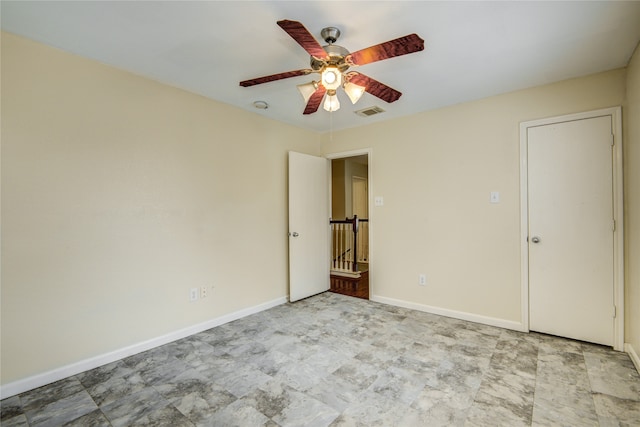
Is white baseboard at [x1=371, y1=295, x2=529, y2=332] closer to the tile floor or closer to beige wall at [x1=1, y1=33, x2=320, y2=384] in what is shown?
the tile floor

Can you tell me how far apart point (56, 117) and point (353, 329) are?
3035 millimetres

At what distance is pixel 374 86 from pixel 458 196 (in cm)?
180

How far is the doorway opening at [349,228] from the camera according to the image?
4969mm

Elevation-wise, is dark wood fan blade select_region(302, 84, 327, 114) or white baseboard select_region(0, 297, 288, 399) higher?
dark wood fan blade select_region(302, 84, 327, 114)

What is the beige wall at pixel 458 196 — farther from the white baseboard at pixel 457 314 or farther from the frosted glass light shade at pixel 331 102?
the frosted glass light shade at pixel 331 102

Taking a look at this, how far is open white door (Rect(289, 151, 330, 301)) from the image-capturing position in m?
3.83

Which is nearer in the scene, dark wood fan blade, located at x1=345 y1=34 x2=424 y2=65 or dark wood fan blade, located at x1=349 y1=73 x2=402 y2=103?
dark wood fan blade, located at x1=345 y1=34 x2=424 y2=65

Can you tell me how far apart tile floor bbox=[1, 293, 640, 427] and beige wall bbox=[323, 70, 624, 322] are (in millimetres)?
586

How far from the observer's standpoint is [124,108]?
242 centimetres

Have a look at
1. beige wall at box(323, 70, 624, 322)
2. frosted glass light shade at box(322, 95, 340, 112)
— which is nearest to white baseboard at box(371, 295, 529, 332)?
beige wall at box(323, 70, 624, 322)

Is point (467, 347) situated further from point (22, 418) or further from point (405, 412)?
point (22, 418)

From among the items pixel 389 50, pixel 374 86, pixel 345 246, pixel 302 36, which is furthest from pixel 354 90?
pixel 345 246

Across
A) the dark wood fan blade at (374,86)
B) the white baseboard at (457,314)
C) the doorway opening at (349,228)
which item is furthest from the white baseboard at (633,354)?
the dark wood fan blade at (374,86)

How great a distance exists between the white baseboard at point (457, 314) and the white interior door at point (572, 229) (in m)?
0.17
